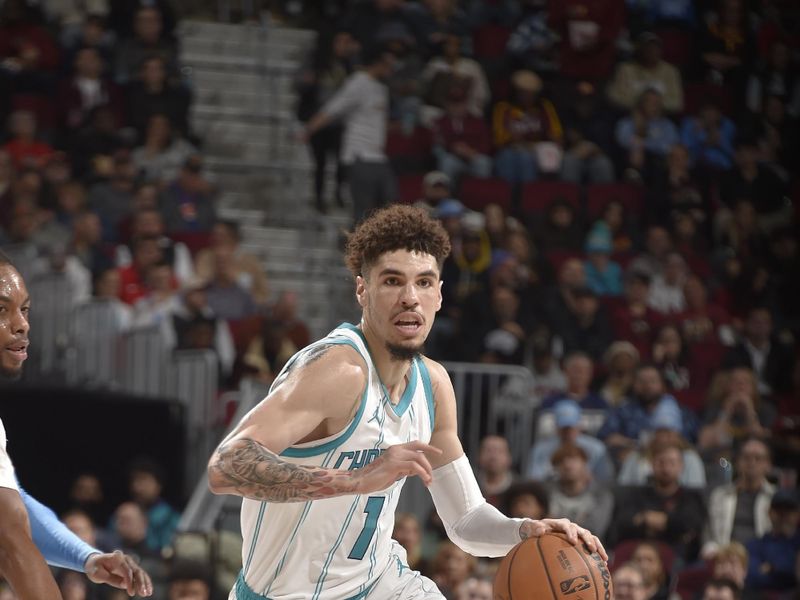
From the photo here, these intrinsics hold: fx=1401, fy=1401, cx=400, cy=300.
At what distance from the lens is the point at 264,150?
12.8 meters

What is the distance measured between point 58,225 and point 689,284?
5110mm

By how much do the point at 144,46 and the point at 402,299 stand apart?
857 centimetres

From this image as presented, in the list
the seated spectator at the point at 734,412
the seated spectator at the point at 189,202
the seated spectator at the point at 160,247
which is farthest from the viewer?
the seated spectator at the point at 189,202

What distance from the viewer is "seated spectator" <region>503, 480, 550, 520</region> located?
8156 millimetres

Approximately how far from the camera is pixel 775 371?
11.4 meters

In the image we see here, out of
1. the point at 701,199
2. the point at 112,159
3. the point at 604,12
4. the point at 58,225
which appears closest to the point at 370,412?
the point at 58,225

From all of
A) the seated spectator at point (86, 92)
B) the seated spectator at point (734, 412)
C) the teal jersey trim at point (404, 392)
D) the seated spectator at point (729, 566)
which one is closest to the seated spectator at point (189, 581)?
the seated spectator at point (729, 566)

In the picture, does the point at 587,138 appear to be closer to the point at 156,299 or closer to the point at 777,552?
the point at 156,299

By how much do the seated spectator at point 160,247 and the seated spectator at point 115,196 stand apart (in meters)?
0.25

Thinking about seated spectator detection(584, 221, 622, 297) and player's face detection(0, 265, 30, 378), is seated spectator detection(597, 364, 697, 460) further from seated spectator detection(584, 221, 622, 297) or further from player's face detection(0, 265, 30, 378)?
player's face detection(0, 265, 30, 378)

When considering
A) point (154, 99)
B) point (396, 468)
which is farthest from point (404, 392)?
point (154, 99)

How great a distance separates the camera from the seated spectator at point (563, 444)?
9.05 m

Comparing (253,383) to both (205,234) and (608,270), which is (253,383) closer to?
(205,234)

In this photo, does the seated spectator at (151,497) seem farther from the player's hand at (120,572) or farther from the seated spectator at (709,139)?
the seated spectator at (709,139)
